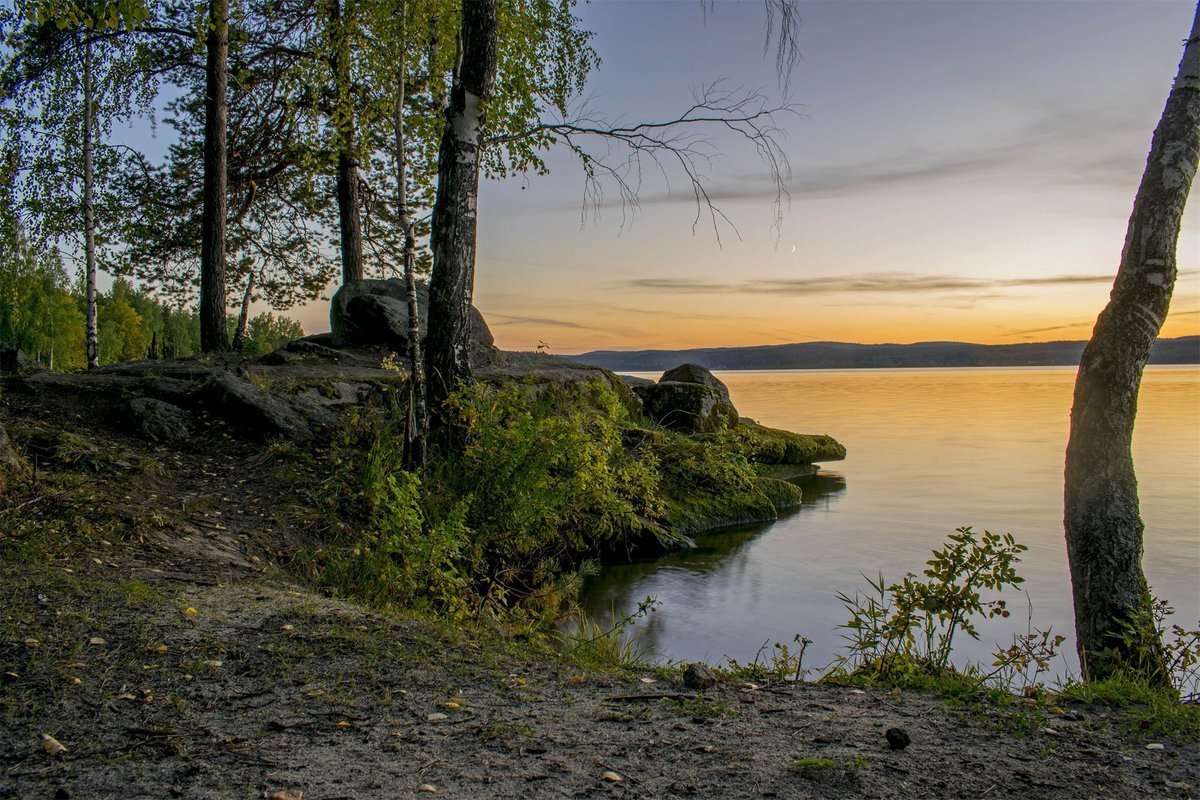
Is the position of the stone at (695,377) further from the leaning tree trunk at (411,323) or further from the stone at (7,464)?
the stone at (7,464)

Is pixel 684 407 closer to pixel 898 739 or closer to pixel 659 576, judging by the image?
pixel 659 576

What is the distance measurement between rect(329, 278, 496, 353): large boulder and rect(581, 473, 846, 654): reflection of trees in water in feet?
20.2

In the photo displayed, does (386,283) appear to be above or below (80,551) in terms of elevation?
above

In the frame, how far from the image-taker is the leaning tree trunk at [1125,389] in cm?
516

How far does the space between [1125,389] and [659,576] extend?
589cm

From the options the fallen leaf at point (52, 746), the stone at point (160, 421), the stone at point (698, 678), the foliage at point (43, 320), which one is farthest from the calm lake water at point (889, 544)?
the foliage at point (43, 320)

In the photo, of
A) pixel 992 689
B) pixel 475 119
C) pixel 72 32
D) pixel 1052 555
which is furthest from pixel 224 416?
pixel 1052 555

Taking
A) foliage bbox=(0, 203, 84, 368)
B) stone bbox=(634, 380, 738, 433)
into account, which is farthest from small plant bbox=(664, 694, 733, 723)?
foliage bbox=(0, 203, 84, 368)

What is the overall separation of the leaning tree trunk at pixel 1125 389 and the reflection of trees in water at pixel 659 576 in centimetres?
366

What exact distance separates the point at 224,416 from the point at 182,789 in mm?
7156

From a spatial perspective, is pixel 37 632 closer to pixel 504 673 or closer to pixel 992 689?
pixel 504 673

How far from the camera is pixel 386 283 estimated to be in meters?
16.7

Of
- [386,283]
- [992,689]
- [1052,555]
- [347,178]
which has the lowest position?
[1052,555]

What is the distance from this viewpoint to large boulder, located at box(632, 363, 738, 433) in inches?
651
